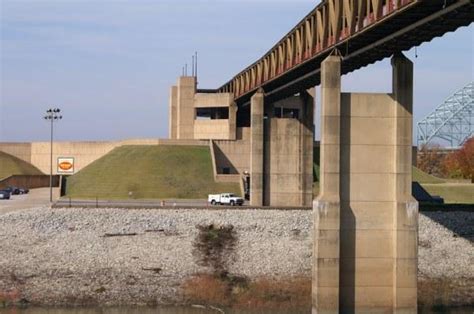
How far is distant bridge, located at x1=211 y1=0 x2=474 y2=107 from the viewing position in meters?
43.0

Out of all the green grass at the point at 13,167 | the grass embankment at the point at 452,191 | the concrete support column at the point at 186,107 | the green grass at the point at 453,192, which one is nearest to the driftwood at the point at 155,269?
the grass embankment at the point at 452,191

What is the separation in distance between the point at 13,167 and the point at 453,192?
69991 mm

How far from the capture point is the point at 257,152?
8675 cm

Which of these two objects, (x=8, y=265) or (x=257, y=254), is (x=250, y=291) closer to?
(x=257, y=254)

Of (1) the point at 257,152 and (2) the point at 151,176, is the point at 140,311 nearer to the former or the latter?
(1) the point at 257,152

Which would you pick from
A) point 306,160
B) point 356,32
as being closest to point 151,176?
point 306,160

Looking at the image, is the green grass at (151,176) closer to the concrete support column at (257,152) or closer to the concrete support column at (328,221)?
the concrete support column at (257,152)

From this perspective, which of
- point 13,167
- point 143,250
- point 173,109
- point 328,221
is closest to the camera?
point 328,221

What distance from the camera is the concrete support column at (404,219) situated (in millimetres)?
50031

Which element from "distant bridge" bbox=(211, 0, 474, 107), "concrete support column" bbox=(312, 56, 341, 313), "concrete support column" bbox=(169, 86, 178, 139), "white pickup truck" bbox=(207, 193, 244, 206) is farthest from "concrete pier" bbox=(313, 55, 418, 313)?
"concrete support column" bbox=(169, 86, 178, 139)

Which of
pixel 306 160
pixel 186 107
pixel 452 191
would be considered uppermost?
pixel 186 107

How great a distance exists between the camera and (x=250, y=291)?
58281 mm

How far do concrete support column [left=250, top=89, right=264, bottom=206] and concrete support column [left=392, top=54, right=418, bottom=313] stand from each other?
119ft

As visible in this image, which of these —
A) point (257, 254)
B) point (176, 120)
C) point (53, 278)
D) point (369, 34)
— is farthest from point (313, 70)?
point (176, 120)
